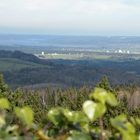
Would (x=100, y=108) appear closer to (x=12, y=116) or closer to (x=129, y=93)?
(x=12, y=116)

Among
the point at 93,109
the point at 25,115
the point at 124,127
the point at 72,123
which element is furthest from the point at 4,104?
the point at 124,127

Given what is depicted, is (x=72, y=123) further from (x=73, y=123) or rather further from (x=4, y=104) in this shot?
(x=4, y=104)

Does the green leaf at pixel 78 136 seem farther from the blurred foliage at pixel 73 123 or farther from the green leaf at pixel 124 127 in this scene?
the green leaf at pixel 124 127

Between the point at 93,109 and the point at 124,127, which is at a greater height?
the point at 93,109

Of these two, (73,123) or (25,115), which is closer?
(25,115)

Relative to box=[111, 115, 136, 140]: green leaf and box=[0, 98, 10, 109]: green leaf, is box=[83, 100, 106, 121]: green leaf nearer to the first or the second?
box=[111, 115, 136, 140]: green leaf
